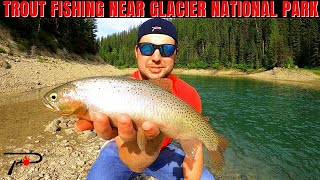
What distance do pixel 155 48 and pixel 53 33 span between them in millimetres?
65646

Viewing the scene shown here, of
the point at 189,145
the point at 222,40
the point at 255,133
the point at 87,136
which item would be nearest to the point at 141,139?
the point at 189,145

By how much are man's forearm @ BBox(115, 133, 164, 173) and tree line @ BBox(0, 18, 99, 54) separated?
42883 millimetres

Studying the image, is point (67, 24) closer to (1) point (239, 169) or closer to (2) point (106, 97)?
(1) point (239, 169)

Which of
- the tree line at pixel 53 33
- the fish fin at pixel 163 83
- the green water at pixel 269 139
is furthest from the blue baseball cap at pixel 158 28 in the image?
the tree line at pixel 53 33

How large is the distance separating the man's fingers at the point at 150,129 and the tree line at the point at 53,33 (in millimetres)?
43615

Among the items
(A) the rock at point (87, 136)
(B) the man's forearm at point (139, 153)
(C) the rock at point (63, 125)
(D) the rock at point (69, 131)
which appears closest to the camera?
(B) the man's forearm at point (139, 153)

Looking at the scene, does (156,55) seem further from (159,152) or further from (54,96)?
(54,96)

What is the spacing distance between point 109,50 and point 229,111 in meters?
152

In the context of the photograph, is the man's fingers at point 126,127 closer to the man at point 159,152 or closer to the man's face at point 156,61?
the man at point 159,152

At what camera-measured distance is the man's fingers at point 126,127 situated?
3.38 meters

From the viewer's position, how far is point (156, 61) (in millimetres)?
4918

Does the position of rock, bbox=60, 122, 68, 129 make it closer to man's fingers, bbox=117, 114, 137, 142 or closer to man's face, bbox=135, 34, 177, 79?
man's face, bbox=135, 34, 177, 79

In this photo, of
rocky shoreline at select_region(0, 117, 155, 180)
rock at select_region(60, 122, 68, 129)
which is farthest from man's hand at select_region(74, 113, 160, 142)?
rock at select_region(60, 122, 68, 129)

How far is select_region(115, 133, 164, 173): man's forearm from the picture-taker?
3906 millimetres
